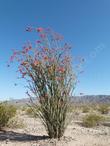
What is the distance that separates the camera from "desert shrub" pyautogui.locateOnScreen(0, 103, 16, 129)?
34.3 feet

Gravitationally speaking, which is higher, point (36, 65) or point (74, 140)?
point (36, 65)

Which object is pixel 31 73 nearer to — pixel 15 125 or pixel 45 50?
pixel 45 50

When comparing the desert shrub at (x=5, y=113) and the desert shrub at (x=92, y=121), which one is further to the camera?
the desert shrub at (x=92, y=121)

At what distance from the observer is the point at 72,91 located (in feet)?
26.2

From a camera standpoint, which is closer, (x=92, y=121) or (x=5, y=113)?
(x=5, y=113)

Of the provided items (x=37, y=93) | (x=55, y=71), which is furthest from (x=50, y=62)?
(x=37, y=93)

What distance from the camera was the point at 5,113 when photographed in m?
10.8

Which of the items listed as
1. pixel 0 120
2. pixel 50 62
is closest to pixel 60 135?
pixel 50 62

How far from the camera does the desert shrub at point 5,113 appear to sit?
10.5 m

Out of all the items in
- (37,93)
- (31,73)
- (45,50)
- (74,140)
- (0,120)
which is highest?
(45,50)

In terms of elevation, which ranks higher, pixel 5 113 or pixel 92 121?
pixel 5 113

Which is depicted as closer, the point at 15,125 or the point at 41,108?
the point at 41,108

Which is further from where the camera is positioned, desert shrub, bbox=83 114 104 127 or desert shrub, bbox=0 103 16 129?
desert shrub, bbox=83 114 104 127

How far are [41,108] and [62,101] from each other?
68 centimetres
